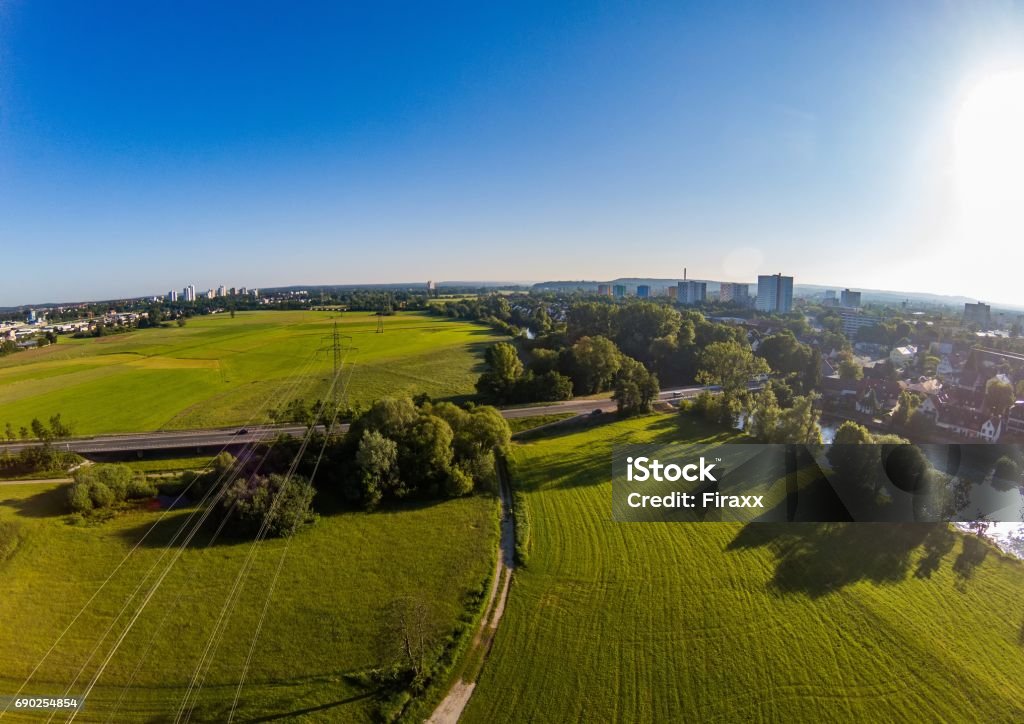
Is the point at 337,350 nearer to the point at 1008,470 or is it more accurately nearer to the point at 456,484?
the point at 456,484

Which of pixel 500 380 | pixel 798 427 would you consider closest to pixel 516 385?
pixel 500 380

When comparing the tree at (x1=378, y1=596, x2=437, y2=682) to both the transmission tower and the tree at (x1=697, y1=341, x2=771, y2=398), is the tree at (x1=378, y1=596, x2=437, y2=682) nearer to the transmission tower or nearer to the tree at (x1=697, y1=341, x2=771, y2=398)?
the transmission tower

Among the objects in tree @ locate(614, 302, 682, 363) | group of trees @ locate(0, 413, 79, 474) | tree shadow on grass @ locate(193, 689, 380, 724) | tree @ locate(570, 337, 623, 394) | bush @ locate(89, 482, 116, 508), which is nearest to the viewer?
tree shadow on grass @ locate(193, 689, 380, 724)

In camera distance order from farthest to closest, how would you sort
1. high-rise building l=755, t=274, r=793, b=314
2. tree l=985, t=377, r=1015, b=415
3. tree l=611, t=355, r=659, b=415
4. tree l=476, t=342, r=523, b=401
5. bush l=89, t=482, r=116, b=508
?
high-rise building l=755, t=274, r=793, b=314
tree l=476, t=342, r=523, b=401
tree l=611, t=355, r=659, b=415
tree l=985, t=377, r=1015, b=415
bush l=89, t=482, r=116, b=508

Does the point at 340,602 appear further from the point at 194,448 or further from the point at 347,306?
the point at 347,306

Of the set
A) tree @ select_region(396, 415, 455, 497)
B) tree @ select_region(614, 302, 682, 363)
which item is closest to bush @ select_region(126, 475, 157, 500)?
tree @ select_region(396, 415, 455, 497)

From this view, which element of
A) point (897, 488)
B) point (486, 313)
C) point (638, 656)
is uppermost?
point (486, 313)

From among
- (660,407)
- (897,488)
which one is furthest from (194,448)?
(897,488)
